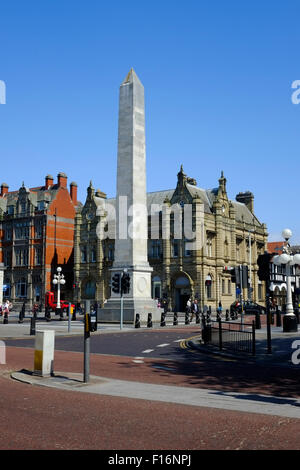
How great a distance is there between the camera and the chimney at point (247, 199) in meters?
79.1

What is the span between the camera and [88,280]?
7344 centimetres

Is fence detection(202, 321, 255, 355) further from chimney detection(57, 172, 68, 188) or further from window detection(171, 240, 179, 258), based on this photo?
chimney detection(57, 172, 68, 188)

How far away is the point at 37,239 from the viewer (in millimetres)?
73750

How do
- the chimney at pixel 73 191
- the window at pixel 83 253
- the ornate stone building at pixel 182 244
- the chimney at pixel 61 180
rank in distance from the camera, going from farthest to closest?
the chimney at pixel 73 191 < the chimney at pixel 61 180 < the window at pixel 83 253 < the ornate stone building at pixel 182 244

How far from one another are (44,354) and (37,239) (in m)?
64.4

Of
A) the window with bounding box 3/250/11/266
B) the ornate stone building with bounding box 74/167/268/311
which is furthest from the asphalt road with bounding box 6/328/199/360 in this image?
the window with bounding box 3/250/11/266

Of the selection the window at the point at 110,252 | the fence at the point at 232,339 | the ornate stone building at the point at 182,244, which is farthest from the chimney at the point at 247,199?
the fence at the point at 232,339

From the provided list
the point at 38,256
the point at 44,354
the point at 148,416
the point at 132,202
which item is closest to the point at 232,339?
the point at 44,354

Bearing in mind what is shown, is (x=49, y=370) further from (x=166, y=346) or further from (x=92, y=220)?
(x=92, y=220)

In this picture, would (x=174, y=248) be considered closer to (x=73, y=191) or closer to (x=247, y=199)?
(x=247, y=199)

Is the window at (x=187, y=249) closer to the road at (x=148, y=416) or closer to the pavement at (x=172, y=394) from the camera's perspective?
the road at (x=148, y=416)

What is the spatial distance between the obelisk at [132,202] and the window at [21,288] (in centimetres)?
4346

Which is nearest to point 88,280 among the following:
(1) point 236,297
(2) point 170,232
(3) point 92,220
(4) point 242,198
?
(3) point 92,220

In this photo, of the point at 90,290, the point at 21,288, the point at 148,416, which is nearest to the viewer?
the point at 148,416
